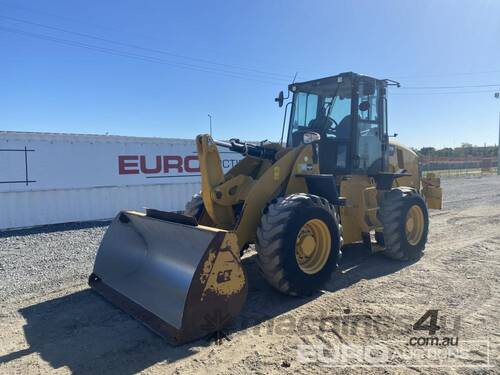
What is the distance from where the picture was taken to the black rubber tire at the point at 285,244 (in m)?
4.57

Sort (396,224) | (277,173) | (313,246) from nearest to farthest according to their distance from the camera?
(313,246) < (277,173) < (396,224)

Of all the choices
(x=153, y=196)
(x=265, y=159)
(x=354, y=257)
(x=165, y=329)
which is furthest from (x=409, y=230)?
(x=153, y=196)

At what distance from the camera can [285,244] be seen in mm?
4598

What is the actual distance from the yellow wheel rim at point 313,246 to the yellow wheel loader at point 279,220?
14 millimetres

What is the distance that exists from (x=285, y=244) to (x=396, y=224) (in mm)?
2702

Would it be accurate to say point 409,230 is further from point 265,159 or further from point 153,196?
point 153,196

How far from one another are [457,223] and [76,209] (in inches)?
Result: 395

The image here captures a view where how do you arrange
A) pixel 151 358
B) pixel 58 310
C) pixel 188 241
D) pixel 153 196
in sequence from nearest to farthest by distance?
pixel 151 358, pixel 188 241, pixel 58 310, pixel 153 196

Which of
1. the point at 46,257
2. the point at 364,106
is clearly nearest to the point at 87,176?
the point at 46,257

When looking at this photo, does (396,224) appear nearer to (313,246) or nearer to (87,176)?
(313,246)

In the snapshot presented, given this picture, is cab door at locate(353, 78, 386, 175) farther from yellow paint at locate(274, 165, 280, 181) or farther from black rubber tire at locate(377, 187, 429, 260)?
yellow paint at locate(274, 165, 280, 181)

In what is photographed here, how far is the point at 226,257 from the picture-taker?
155 inches

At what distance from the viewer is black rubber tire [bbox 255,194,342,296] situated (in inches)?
180

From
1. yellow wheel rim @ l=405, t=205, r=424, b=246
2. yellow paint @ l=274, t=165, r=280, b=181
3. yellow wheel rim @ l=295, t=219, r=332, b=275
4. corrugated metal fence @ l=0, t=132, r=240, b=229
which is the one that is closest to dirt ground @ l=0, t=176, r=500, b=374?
yellow wheel rim @ l=295, t=219, r=332, b=275
